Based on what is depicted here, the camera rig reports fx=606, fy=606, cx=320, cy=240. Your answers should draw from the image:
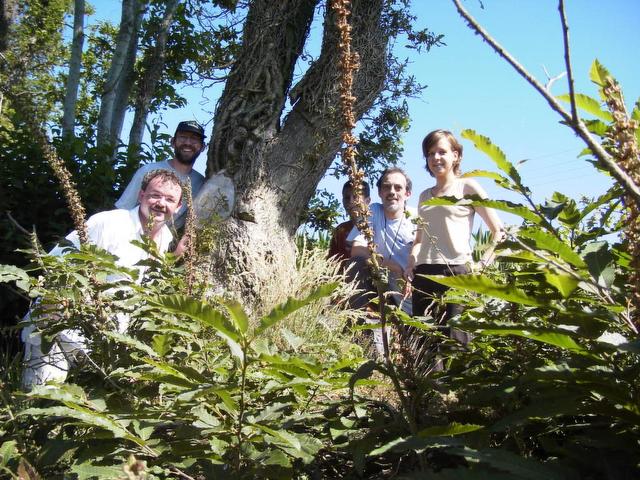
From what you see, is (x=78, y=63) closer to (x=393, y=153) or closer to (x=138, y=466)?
(x=393, y=153)

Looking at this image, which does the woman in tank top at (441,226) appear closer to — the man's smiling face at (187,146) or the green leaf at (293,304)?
the man's smiling face at (187,146)

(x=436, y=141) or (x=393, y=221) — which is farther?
(x=393, y=221)

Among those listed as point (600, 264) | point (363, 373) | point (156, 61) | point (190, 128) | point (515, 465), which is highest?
point (156, 61)

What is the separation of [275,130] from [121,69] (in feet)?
18.8

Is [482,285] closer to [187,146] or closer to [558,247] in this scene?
[558,247]

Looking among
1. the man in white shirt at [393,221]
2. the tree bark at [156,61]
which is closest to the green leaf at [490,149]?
the man in white shirt at [393,221]

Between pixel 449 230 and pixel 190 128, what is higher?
pixel 190 128

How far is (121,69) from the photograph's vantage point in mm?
11062

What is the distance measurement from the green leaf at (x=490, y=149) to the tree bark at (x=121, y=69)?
32.1 ft

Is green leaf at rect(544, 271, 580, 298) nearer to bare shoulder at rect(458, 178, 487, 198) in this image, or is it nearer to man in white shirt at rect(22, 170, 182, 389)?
man in white shirt at rect(22, 170, 182, 389)

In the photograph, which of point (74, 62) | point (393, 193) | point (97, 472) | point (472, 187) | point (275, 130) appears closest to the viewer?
point (97, 472)

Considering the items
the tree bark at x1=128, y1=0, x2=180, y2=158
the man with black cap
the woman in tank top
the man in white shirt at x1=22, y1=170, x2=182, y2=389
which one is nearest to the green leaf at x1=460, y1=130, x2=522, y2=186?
the man in white shirt at x1=22, y1=170, x2=182, y2=389

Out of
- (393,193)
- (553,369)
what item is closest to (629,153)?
(553,369)

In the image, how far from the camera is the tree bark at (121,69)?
35.0 ft
